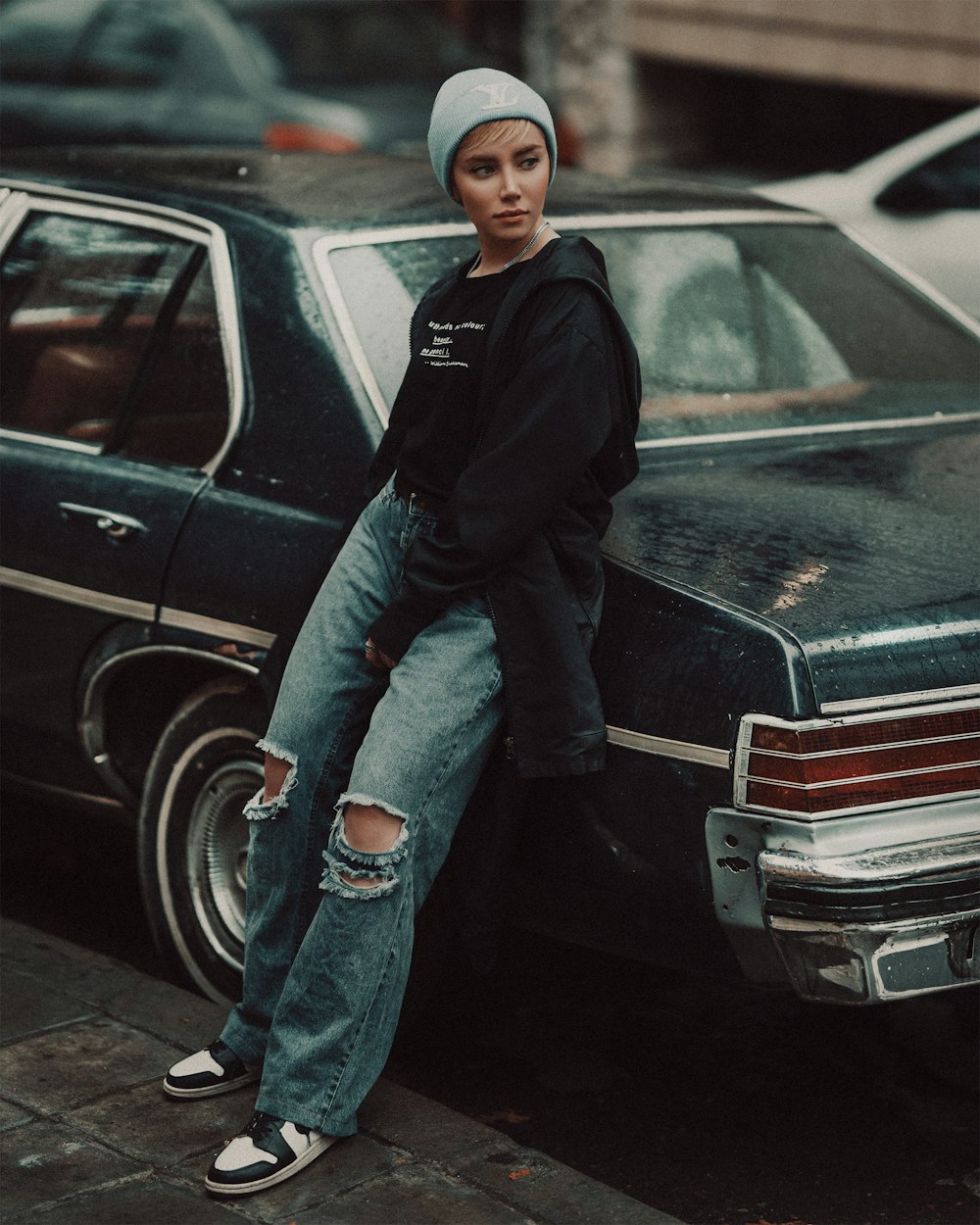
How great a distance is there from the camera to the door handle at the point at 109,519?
13.5 feet

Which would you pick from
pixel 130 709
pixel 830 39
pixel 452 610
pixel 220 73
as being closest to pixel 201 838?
pixel 130 709

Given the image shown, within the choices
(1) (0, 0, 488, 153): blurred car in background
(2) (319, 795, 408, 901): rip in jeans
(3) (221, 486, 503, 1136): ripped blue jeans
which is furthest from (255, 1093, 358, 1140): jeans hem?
(1) (0, 0, 488, 153): blurred car in background

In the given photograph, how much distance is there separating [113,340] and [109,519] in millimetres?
529

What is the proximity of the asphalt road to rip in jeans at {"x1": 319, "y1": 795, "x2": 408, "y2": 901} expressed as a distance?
1.45ft

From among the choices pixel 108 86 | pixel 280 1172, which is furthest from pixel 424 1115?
pixel 108 86

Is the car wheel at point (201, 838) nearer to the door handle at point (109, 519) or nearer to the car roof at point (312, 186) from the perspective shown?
the door handle at point (109, 519)

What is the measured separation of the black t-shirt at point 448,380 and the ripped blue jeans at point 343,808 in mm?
90

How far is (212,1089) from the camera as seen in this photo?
11.8ft

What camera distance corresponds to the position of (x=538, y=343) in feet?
10.3

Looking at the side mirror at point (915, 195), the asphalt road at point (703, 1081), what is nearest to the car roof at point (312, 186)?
the asphalt road at point (703, 1081)

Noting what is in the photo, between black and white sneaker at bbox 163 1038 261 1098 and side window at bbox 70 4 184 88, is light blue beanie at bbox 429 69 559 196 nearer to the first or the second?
black and white sneaker at bbox 163 1038 261 1098

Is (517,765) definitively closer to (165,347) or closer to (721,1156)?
(721,1156)

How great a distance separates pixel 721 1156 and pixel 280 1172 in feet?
2.85

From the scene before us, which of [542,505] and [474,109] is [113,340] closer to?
[474,109]
